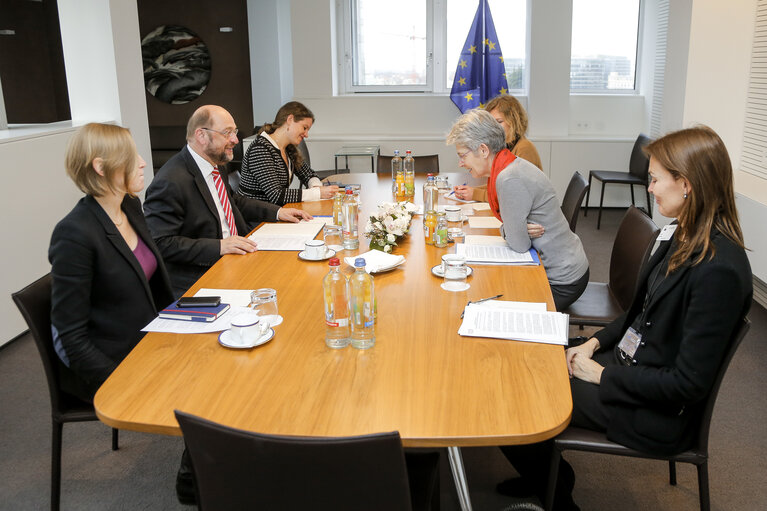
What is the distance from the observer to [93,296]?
2.22 metres

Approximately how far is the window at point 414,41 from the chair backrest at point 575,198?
3.80 metres

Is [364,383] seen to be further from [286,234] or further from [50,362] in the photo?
[286,234]

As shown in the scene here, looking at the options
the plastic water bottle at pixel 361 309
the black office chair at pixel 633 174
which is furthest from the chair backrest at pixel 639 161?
the plastic water bottle at pixel 361 309

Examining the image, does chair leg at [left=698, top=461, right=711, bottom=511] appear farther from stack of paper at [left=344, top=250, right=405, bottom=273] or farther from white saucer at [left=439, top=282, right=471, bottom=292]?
stack of paper at [left=344, top=250, right=405, bottom=273]

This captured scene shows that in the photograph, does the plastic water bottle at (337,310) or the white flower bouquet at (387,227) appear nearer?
the plastic water bottle at (337,310)

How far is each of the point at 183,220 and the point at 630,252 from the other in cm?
198

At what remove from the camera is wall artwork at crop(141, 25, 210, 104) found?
7.78 metres

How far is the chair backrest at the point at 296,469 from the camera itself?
46.6 inches

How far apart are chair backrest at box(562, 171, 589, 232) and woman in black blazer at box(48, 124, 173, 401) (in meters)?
2.23

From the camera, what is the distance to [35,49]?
18.3ft

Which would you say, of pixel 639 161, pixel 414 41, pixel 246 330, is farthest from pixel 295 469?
pixel 414 41

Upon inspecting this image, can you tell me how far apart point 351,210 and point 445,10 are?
4925 mm

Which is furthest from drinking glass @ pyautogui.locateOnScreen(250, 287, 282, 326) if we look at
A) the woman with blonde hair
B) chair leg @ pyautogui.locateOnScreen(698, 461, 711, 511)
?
the woman with blonde hair

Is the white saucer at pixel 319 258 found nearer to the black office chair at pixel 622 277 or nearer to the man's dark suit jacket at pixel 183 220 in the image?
the man's dark suit jacket at pixel 183 220
